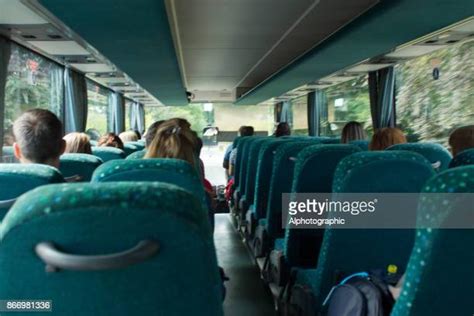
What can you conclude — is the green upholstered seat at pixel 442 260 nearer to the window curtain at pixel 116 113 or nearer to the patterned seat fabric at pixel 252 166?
the patterned seat fabric at pixel 252 166

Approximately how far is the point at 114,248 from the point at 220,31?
6.28 m

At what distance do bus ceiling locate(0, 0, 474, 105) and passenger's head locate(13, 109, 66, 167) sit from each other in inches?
67.8

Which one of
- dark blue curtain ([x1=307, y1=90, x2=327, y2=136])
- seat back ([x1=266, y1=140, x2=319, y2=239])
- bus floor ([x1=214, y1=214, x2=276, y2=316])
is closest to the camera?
seat back ([x1=266, y1=140, x2=319, y2=239])

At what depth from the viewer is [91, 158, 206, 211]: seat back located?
61.2 inches

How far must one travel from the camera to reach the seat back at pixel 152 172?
1554 mm

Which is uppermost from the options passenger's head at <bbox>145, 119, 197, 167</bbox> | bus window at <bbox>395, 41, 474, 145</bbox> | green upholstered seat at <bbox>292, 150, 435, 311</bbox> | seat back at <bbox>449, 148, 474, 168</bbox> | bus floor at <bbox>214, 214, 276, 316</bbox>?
bus window at <bbox>395, 41, 474, 145</bbox>

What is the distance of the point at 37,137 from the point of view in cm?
235

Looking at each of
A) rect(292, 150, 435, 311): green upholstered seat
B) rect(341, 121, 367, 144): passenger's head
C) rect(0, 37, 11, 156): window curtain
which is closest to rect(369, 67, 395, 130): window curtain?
rect(341, 121, 367, 144): passenger's head

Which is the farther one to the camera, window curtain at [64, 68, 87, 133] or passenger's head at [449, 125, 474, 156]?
window curtain at [64, 68, 87, 133]

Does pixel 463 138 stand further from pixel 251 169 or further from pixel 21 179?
pixel 21 179

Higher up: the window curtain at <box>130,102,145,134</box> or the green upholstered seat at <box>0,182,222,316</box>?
the window curtain at <box>130,102,145,134</box>

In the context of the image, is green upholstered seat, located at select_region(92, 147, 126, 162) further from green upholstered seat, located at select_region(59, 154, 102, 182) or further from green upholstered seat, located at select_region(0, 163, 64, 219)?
green upholstered seat, located at select_region(0, 163, 64, 219)

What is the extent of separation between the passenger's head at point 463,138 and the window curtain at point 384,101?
5166 millimetres

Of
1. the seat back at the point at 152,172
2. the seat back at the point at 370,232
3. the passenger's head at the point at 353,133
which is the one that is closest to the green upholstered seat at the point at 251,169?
the passenger's head at the point at 353,133
